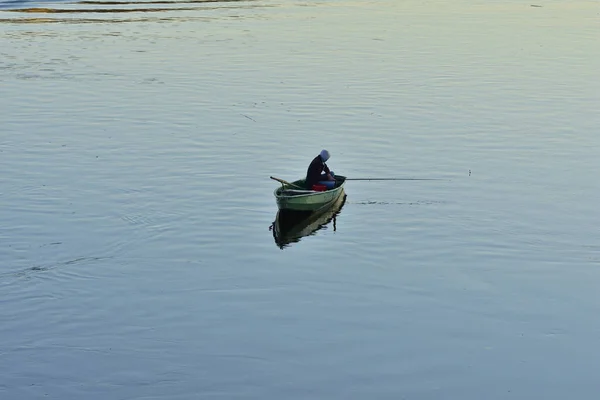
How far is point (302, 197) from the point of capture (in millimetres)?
32625

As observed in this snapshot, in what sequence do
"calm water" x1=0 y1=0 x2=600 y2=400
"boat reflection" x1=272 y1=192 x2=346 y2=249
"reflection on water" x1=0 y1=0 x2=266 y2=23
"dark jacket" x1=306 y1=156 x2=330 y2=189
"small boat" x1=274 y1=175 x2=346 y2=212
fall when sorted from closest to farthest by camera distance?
"calm water" x1=0 y1=0 x2=600 y2=400
"boat reflection" x1=272 y1=192 x2=346 y2=249
"small boat" x1=274 y1=175 x2=346 y2=212
"dark jacket" x1=306 y1=156 x2=330 y2=189
"reflection on water" x1=0 y1=0 x2=266 y2=23

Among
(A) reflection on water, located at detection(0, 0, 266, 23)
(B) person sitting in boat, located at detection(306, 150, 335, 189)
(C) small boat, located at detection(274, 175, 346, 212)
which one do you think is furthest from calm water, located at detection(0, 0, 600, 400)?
(A) reflection on water, located at detection(0, 0, 266, 23)

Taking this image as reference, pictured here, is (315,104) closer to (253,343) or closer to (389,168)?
(389,168)

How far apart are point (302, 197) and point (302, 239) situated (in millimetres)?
1380

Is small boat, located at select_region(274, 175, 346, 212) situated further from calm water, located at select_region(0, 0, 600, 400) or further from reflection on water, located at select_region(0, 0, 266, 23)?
reflection on water, located at select_region(0, 0, 266, 23)

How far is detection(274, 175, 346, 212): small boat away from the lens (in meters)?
32.6

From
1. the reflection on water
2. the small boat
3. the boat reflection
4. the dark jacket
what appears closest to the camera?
the boat reflection

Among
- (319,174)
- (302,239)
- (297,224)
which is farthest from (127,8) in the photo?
(302,239)

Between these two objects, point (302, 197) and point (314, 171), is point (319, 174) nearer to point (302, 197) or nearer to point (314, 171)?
point (314, 171)

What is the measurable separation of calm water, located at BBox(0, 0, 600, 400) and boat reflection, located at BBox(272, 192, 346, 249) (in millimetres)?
421

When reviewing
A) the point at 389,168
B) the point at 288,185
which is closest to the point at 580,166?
the point at 389,168

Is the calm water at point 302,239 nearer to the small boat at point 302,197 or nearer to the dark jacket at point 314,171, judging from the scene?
the small boat at point 302,197

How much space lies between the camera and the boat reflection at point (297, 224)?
32.0 m

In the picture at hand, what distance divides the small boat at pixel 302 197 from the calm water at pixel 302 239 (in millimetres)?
840
